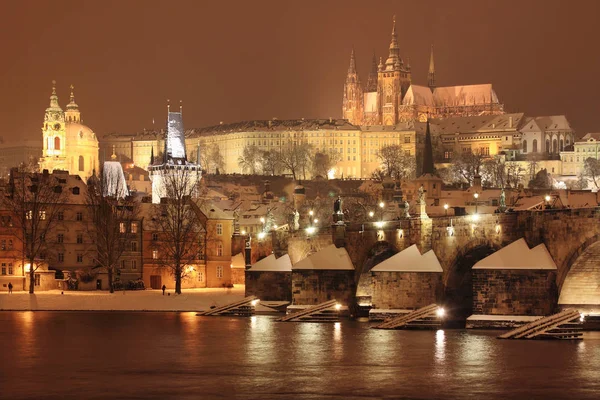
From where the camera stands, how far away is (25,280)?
9500 centimetres

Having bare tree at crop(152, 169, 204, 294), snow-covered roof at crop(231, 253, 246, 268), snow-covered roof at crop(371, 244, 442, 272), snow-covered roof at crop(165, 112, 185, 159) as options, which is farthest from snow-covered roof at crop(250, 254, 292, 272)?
snow-covered roof at crop(165, 112, 185, 159)

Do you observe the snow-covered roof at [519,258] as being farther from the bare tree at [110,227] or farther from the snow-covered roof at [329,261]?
the bare tree at [110,227]

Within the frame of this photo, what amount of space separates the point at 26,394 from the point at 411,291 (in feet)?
98.1

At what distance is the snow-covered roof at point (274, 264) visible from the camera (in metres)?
87.8

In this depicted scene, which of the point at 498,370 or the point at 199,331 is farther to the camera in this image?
the point at 199,331

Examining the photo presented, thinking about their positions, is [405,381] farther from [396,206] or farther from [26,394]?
[396,206]

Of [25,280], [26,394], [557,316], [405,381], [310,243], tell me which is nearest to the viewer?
[26,394]

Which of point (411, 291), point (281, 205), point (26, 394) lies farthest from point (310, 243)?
point (281, 205)

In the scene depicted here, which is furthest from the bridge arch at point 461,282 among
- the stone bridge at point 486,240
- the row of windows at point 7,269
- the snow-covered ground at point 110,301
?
the row of windows at point 7,269

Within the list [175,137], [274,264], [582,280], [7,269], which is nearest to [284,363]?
[582,280]

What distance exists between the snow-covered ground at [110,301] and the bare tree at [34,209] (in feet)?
11.5

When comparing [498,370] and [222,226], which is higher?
[222,226]

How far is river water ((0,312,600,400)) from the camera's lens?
149 ft

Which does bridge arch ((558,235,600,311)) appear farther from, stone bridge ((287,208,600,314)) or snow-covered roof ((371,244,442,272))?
snow-covered roof ((371,244,442,272))
